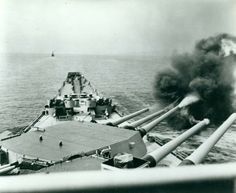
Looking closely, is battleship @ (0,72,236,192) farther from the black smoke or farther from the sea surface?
the sea surface

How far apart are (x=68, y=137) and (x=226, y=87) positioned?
766 cm

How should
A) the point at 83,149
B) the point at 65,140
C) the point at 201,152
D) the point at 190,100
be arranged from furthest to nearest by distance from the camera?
the point at 190,100 → the point at 65,140 → the point at 83,149 → the point at 201,152

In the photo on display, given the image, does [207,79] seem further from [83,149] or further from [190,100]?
[83,149]

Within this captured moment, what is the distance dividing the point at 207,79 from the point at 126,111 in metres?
3.40

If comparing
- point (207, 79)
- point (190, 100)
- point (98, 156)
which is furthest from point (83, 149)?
point (190, 100)

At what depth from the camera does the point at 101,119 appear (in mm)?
9531

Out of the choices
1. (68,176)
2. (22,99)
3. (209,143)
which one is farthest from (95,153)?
(22,99)

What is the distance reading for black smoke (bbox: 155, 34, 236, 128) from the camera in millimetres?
11141

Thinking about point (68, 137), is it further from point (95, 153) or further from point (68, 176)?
point (68, 176)

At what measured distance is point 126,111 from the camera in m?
13.0

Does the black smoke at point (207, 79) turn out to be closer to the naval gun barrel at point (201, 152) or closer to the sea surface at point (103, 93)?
the sea surface at point (103, 93)

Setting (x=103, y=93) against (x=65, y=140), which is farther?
(x=103, y=93)

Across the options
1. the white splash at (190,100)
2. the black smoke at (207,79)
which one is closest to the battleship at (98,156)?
the white splash at (190,100)

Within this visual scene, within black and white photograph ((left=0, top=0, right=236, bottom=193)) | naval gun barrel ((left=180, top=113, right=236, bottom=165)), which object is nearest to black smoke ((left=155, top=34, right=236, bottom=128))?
black and white photograph ((left=0, top=0, right=236, bottom=193))
